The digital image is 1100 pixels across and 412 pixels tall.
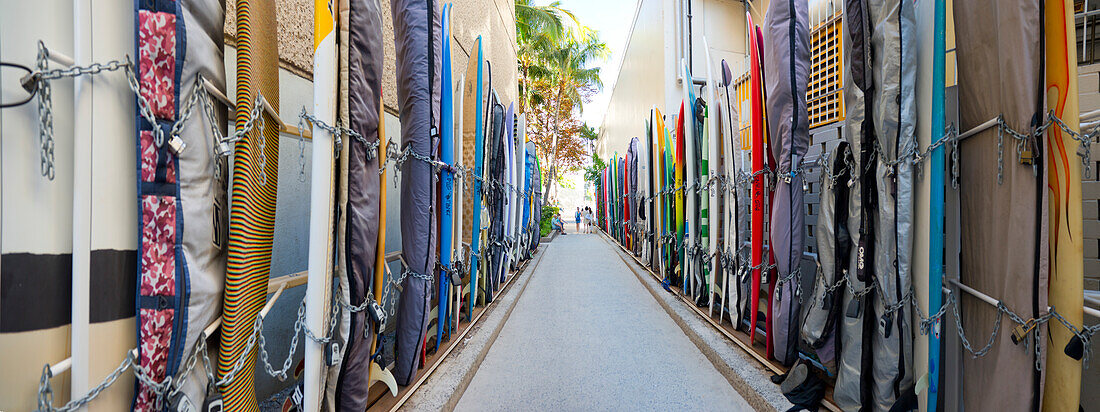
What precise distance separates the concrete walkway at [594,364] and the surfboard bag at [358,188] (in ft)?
2.54

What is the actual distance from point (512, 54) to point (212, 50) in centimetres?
879

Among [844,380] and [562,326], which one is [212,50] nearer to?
[844,380]

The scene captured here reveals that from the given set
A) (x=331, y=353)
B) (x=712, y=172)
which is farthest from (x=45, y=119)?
(x=712, y=172)

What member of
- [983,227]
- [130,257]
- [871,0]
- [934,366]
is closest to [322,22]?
[130,257]

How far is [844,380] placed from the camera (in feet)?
5.87

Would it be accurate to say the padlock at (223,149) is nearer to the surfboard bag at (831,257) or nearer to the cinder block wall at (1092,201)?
the surfboard bag at (831,257)

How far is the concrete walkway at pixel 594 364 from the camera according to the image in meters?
2.19

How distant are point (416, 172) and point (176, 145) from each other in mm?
1176

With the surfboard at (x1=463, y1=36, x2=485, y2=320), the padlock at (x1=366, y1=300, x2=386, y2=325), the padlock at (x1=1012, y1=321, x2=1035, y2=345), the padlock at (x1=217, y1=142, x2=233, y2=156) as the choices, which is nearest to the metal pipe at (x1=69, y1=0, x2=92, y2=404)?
the padlock at (x1=217, y1=142, x2=233, y2=156)

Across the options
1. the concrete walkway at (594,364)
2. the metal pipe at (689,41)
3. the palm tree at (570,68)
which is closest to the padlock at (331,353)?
the concrete walkway at (594,364)

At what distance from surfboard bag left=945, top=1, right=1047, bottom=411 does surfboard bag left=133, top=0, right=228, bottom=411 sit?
8.48ft

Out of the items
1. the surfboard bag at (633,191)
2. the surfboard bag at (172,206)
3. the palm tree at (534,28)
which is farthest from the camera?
the palm tree at (534,28)

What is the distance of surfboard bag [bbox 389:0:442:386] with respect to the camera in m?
2.07

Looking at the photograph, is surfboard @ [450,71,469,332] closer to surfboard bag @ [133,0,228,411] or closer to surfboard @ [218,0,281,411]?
surfboard @ [218,0,281,411]
